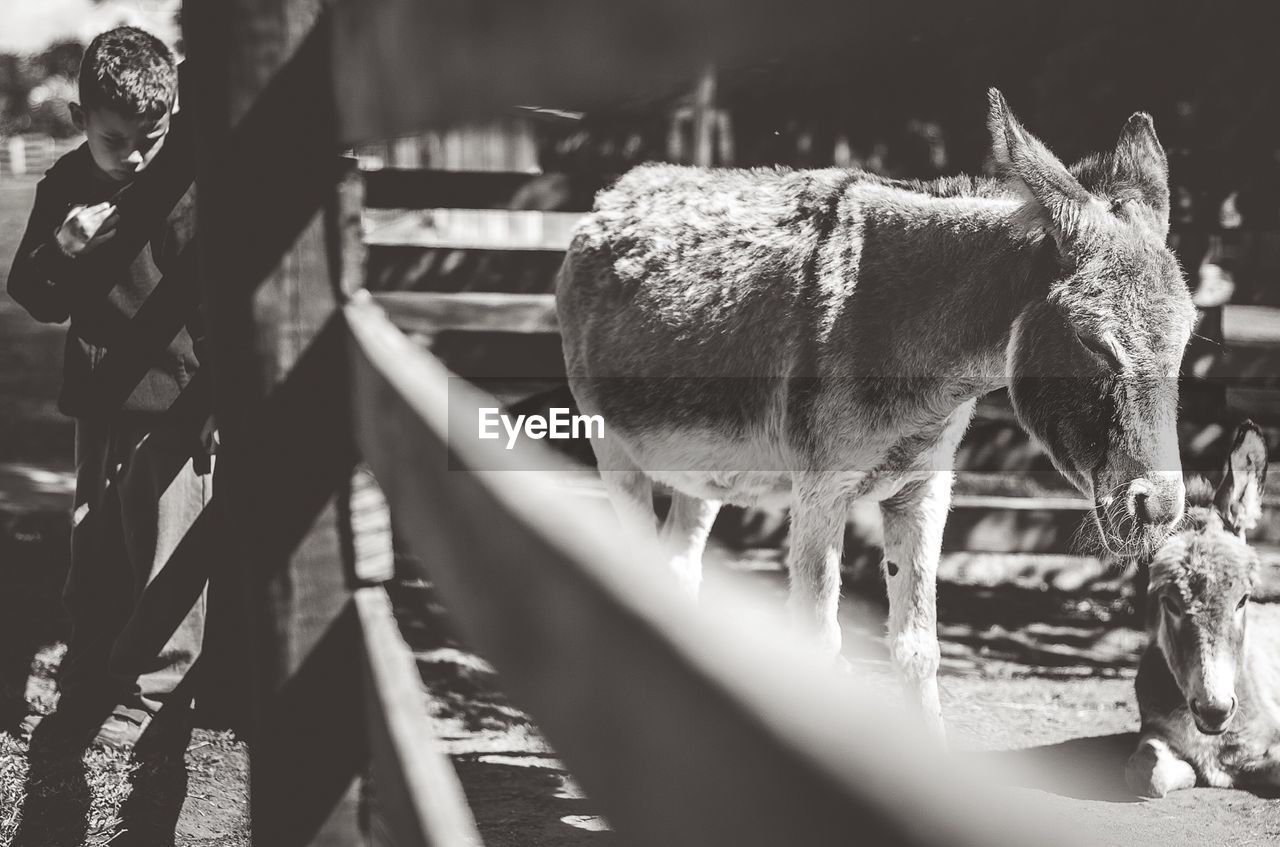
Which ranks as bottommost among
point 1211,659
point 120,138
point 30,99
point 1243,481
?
point 1211,659

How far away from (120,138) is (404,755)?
2.99 meters

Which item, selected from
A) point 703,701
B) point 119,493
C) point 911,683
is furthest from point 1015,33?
point 703,701

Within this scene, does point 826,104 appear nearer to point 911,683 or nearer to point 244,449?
point 911,683

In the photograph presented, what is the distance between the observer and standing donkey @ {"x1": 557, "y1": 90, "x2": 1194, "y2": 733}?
8.30 feet

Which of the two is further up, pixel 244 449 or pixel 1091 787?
pixel 244 449

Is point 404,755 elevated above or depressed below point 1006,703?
above

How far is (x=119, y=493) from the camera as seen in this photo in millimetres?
3801

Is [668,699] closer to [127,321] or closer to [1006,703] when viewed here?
[127,321]

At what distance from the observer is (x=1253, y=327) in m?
7.88

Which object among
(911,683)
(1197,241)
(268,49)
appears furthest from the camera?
(1197,241)

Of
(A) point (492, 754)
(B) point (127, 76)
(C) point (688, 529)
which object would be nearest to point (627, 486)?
(C) point (688, 529)

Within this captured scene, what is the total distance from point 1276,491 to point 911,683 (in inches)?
122

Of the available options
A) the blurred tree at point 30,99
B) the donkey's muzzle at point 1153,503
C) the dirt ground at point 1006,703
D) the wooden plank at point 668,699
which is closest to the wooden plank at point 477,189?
the dirt ground at point 1006,703

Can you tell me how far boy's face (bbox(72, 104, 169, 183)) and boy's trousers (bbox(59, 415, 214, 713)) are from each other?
2.58ft
